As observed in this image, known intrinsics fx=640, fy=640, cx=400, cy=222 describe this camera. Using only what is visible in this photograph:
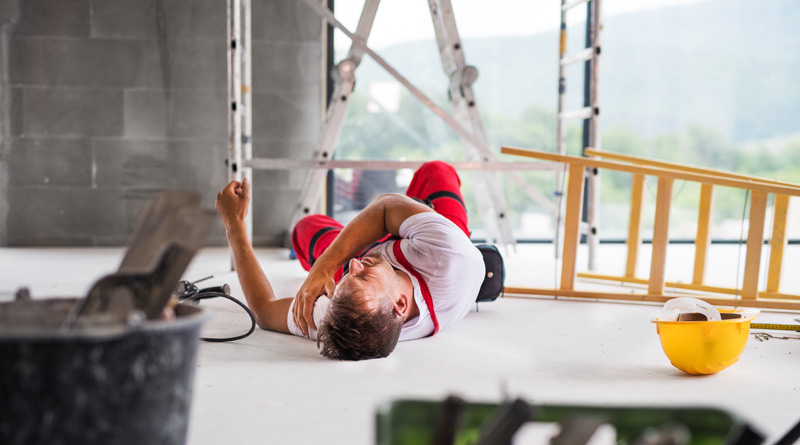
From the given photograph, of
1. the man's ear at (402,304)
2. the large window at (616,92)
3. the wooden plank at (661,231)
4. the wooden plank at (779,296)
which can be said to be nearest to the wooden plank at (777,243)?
the wooden plank at (779,296)

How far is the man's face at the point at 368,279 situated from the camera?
5.22 feet

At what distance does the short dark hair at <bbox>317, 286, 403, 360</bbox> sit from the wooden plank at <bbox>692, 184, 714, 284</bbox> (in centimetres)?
181

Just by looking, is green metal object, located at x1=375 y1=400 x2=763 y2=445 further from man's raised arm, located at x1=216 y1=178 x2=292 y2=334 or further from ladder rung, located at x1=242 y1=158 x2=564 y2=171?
ladder rung, located at x1=242 y1=158 x2=564 y2=171

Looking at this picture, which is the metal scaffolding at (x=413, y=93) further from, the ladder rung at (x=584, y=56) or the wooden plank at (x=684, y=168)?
the wooden plank at (x=684, y=168)

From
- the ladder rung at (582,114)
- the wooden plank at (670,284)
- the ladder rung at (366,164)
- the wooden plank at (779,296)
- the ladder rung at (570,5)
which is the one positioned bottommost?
the wooden plank at (670,284)

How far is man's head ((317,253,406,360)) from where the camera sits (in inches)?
62.4

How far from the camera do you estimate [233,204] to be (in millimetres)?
2217

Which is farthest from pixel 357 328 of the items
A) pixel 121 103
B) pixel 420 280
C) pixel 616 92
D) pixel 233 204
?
pixel 616 92

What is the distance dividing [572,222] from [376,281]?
4.44 feet

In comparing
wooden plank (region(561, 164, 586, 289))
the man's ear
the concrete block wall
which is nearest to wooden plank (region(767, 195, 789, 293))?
wooden plank (region(561, 164, 586, 289))

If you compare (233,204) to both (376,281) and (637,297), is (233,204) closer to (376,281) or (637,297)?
(376,281)

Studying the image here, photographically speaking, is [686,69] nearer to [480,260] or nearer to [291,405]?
[480,260]

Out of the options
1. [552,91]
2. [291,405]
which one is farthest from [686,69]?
Result: [291,405]

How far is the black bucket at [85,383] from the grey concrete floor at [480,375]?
319 mm
